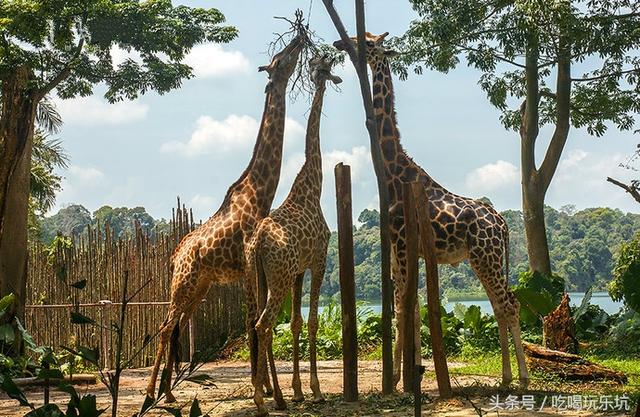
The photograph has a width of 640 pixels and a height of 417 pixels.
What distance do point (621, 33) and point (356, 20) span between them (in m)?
6.24

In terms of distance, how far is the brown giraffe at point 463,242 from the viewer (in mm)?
6660

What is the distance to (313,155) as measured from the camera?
6.99 meters

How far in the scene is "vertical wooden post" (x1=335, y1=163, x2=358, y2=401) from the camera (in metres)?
6.12

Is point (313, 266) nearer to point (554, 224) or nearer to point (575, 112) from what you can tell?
point (575, 112)

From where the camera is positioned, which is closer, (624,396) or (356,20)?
(624,396)

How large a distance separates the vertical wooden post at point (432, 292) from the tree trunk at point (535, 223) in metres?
6.57

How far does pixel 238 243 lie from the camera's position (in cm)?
668

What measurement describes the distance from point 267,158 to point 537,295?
3469mm

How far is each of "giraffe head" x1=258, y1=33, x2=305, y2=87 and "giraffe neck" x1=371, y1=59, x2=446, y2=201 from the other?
74 centimetres

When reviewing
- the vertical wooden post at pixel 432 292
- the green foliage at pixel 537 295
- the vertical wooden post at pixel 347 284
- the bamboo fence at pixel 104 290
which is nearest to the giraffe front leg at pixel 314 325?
the vertical wooden post at pixel 347 284

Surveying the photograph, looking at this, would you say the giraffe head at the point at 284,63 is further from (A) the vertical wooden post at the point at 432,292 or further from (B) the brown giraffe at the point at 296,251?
(A) the vertical wooden post at the point at 432,292

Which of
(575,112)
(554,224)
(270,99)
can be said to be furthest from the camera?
(554,224)

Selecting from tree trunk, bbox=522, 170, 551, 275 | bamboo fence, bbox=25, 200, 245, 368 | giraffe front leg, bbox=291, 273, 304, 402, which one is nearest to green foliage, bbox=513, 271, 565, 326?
tree trunk, bbox=522, 170, 551, 275

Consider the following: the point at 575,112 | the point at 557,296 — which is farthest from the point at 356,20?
the point at 575,112
